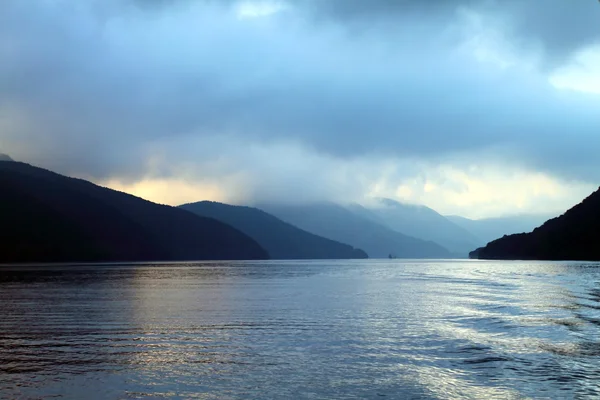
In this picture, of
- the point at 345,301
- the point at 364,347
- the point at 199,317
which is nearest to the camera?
the point at 364,347

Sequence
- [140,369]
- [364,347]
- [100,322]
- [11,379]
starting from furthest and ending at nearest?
[100,322]
[364,347]
[140,369]
[11,379]

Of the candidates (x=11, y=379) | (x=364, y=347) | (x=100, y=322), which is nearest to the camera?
(x=11, y=379)

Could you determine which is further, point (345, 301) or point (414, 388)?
point (345, 301)

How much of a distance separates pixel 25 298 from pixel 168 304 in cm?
2276

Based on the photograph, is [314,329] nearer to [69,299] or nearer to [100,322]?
[100,322]

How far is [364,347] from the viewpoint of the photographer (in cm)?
3269

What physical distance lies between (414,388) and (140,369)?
45.3 feet

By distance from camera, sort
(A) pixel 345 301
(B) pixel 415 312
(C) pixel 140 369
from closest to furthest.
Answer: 1. (C) pixel 140 369
2. (B) pixel 415 312
3. (A) pixel 345 301

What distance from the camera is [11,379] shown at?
Answer: 2408cm

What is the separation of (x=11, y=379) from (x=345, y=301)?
1921 inches

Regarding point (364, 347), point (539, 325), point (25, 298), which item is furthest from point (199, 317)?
point (25, 298)

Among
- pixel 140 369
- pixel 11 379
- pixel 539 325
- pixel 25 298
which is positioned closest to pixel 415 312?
pixel 539 325

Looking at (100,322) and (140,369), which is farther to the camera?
(100,322)

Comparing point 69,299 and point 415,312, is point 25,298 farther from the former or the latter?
point 415,312
